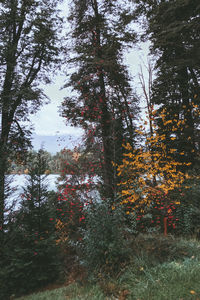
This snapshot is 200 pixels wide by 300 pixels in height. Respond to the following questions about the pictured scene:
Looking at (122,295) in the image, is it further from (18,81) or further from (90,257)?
(18,81)

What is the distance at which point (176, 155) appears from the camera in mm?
11070

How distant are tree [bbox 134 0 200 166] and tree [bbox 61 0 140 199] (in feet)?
4.63

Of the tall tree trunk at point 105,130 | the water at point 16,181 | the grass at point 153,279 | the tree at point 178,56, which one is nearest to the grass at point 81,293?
the grass at point 153,279

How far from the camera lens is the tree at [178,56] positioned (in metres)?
8.82

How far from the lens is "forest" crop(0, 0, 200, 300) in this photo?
4.38 m

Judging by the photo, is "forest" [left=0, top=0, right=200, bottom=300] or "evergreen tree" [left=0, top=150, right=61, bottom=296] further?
"evergreen tree" [left=0, top=150, right=61, bottom=296]

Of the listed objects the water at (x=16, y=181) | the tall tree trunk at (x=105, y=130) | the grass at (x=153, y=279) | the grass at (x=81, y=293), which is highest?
the tall tree trunk at (x=105, y=130)

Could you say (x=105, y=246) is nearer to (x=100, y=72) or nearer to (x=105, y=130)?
(x=105, y=130)

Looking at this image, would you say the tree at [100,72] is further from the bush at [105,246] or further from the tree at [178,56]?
the bush at [105,246]

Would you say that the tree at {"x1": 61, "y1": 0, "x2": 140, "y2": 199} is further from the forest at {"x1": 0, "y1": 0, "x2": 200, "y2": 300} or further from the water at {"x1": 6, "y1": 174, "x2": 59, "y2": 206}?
the water at {"x1": 6, "y1": 174, "x2": 59, "y2": 206}

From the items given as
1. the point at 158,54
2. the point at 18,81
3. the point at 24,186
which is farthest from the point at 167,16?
the point at 24,186

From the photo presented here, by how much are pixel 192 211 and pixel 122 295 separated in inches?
205

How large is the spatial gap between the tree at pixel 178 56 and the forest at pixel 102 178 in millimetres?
73

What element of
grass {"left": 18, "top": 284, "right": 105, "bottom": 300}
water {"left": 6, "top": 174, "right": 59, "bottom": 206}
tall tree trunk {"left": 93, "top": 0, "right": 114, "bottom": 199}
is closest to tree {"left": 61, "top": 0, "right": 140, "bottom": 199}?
tall tree trunk {"left": 93, "top": 0, "right": 114, "bottom": 199}
